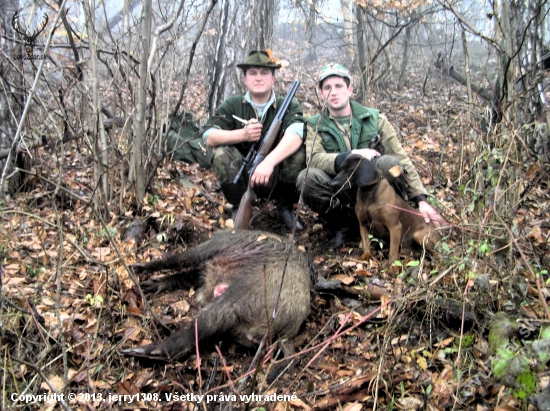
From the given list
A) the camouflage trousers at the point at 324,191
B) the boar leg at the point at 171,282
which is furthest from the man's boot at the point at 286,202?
the boar leg at the point at 171,282

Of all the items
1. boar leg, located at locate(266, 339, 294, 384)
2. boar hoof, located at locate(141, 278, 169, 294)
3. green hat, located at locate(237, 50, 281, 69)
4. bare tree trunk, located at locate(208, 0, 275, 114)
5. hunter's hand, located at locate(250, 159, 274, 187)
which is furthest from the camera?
bare tree trunk, located at locate(208, 0, 275, 114)

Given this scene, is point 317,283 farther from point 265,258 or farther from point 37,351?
point 37,351

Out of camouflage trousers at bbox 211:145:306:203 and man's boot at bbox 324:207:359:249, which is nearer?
man's boot at bbox 324:207:359:249

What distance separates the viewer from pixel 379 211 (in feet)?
14.2

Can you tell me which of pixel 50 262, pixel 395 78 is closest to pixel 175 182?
pixel 50 262

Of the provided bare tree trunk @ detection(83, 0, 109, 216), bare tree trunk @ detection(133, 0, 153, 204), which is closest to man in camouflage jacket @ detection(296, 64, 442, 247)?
bare tree trunk @ detection(133, 0, 153, 204)

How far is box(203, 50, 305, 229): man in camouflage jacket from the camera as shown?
4.82 metres

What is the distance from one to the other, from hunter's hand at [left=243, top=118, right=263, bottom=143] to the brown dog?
108cm

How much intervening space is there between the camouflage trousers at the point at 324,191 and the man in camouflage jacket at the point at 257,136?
12.5 inches

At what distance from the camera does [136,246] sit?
4.24 metres

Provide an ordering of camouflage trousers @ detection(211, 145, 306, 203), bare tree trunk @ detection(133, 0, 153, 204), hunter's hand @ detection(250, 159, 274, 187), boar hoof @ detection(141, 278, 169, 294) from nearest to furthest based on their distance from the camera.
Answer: boar hoof @ detection(141, 278, 169, 294), bare tree trunk @ detection(133, 0, 153, 204), hunter's hand @ detection(250, 159, 274, 187), camouflage trousers @ detection(211, 145, 306, 203)

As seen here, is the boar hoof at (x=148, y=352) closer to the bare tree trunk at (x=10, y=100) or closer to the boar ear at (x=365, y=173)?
the boar ear at (x=365, y=173)

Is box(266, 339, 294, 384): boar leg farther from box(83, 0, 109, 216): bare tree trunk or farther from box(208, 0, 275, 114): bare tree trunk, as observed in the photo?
box(208, 0, 275, 114): bare tree trunk

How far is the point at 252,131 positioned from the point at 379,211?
163 cm
